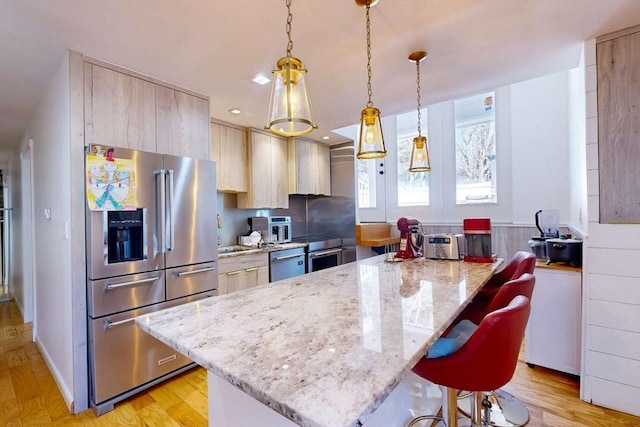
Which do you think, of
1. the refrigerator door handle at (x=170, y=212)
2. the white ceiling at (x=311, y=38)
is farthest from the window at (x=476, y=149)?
the refrigerator door handle at (x=170, y=212)

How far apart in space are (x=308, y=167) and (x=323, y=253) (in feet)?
4.15

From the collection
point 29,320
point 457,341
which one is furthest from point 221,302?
point 29,320

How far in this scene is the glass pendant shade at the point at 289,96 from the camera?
4.08ft

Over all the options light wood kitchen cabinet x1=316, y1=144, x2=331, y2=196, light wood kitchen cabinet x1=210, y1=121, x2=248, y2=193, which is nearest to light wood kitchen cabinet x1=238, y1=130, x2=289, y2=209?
light wood kitchen cabinet x1=210, y1=121, x2=248, y2=193

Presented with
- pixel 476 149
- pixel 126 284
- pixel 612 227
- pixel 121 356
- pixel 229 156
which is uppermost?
pixel 476 149

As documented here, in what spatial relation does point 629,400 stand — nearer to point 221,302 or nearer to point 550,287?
point 550,287

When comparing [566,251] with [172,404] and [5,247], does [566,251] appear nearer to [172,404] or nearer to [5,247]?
[172,404]

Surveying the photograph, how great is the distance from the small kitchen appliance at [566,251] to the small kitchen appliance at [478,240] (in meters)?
0.54

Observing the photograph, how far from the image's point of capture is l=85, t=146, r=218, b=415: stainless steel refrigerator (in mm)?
1974

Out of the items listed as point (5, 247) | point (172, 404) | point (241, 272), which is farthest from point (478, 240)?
point (5, 247)

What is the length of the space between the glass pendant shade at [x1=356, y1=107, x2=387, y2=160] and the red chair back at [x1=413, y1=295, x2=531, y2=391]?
1070mm

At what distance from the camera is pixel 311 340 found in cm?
90

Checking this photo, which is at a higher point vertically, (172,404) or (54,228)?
(54,228)

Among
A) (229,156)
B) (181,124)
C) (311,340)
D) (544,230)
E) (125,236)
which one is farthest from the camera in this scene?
(229,156)
